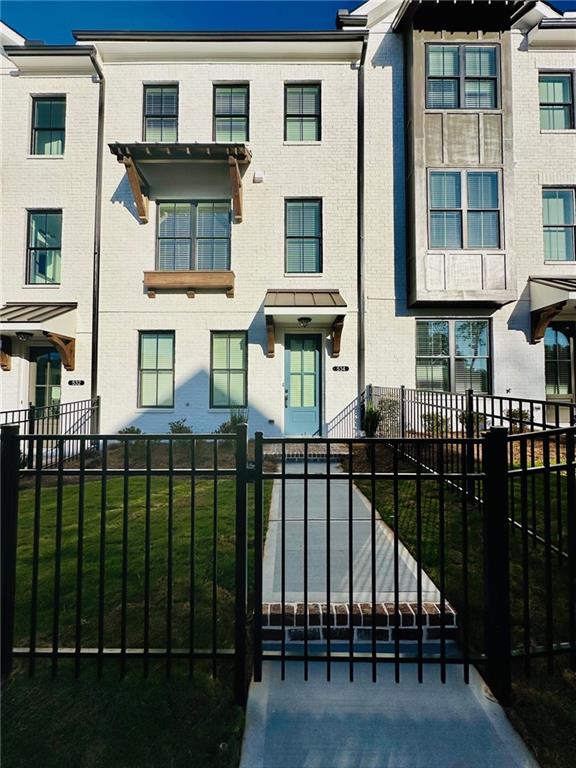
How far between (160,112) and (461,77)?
7.94 meters

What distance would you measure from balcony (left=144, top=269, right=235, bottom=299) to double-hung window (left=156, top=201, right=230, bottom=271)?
0.47 m

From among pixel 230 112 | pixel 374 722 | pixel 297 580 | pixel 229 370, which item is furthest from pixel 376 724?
pixel 230 112

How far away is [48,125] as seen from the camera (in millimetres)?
11023

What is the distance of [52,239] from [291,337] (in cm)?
706

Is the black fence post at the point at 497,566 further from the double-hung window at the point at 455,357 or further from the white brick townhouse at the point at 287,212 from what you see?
the double-hung window at the point at 455,357

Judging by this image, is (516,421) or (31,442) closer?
(31,442)

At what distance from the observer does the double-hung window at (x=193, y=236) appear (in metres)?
10.7

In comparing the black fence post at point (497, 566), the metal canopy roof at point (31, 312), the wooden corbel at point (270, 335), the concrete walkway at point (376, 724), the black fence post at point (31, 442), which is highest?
the metal canopy roof at point (31, 312)

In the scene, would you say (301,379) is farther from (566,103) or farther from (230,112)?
(566,103)

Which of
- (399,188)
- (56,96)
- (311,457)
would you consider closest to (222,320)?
(311,457)

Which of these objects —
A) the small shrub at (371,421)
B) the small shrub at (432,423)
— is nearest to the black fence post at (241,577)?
the small shrub at (432,423)

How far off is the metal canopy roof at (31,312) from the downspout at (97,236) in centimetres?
64

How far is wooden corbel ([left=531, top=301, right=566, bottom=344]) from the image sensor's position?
388 inches

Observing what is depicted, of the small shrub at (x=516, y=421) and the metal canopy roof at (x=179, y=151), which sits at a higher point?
the metal canopy roof at (x=179, y=151)
